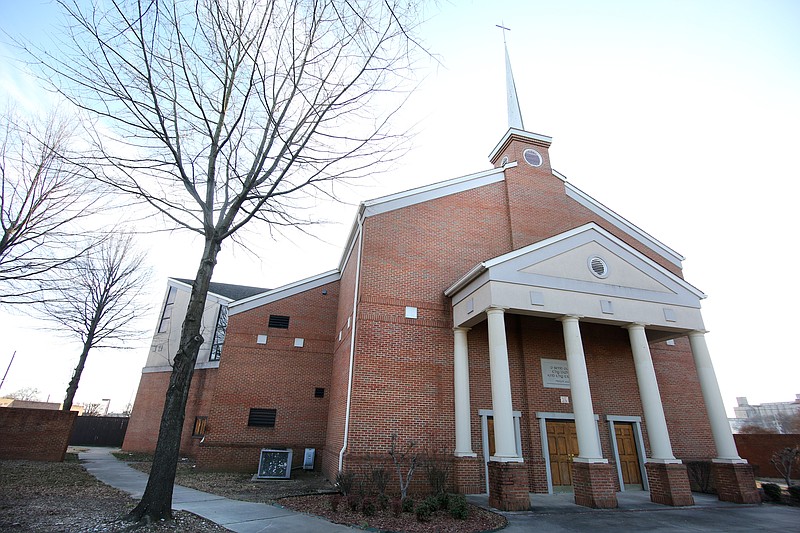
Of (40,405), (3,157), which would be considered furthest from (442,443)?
(40,405)

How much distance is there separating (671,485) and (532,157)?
454 inches

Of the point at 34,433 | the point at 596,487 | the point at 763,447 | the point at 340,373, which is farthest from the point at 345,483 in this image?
the point at 763,447

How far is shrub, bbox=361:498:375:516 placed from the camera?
7738 mm

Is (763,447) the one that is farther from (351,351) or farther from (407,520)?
(351,351)

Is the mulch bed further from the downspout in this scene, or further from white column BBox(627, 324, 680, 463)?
white column BBox(627, 324, 680, 463)

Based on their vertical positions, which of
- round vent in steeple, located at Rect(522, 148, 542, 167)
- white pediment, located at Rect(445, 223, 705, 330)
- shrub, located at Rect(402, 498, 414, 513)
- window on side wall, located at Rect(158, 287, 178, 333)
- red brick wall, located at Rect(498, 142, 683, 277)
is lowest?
shrub, located at Rect(402, 498, 414, 513)

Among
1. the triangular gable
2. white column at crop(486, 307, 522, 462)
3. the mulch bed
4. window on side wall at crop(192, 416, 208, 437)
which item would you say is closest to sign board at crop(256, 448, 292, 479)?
the mulch bed

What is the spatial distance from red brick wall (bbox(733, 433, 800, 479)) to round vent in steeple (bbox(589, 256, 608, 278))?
1234 cm

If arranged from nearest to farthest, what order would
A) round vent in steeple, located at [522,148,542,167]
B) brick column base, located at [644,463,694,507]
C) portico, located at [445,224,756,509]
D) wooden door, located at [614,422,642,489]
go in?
1. portico, located at [445,224,756,509]
2. brick column base, located at [644,463,694,507]
3. wooden door, located at [614,422,642,489]
4. round vent in steeple, located at [522,148,542,167]

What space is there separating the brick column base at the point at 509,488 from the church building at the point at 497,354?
4 cm

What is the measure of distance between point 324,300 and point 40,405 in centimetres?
5515

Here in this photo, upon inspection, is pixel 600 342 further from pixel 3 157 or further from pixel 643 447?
pixel 3 157

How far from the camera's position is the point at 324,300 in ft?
57.3

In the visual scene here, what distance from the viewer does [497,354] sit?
32.8 feet
